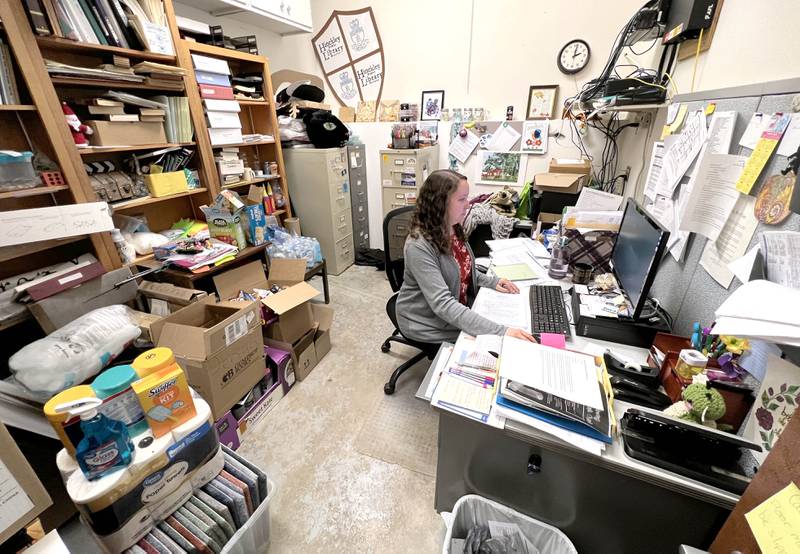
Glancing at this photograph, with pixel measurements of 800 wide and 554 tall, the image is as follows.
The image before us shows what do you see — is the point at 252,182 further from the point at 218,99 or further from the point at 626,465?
the point at 626,465

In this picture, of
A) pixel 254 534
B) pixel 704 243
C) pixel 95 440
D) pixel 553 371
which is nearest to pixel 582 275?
pixel 704 243

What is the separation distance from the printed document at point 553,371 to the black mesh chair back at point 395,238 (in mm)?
951

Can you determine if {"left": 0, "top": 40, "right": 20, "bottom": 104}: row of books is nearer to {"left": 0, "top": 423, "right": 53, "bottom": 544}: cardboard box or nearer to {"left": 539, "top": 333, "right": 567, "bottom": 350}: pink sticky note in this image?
{"left": 0, "top": 423, "right": 53, "bottom": 544}: cardboard box

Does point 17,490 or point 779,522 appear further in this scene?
point 17,490

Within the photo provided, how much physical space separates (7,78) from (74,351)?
3.95ft

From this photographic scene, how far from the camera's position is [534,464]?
0.97 metres

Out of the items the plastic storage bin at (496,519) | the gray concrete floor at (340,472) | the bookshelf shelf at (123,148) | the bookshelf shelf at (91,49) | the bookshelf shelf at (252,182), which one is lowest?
the gray concrete floor at (340,472)

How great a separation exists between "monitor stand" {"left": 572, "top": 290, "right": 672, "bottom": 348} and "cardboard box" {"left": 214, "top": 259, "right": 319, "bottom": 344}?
4.75 feet

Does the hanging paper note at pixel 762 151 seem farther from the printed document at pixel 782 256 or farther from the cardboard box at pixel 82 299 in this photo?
the cardboard box at pixel 82 299

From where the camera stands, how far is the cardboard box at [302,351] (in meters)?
1.96

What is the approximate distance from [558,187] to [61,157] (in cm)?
292

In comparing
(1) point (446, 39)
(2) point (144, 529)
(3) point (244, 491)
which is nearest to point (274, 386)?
(3) point (244, 491)

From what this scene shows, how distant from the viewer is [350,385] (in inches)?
78.9

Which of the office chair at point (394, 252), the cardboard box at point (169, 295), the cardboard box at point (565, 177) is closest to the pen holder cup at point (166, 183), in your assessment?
the cardboard box at point (169, 295)
